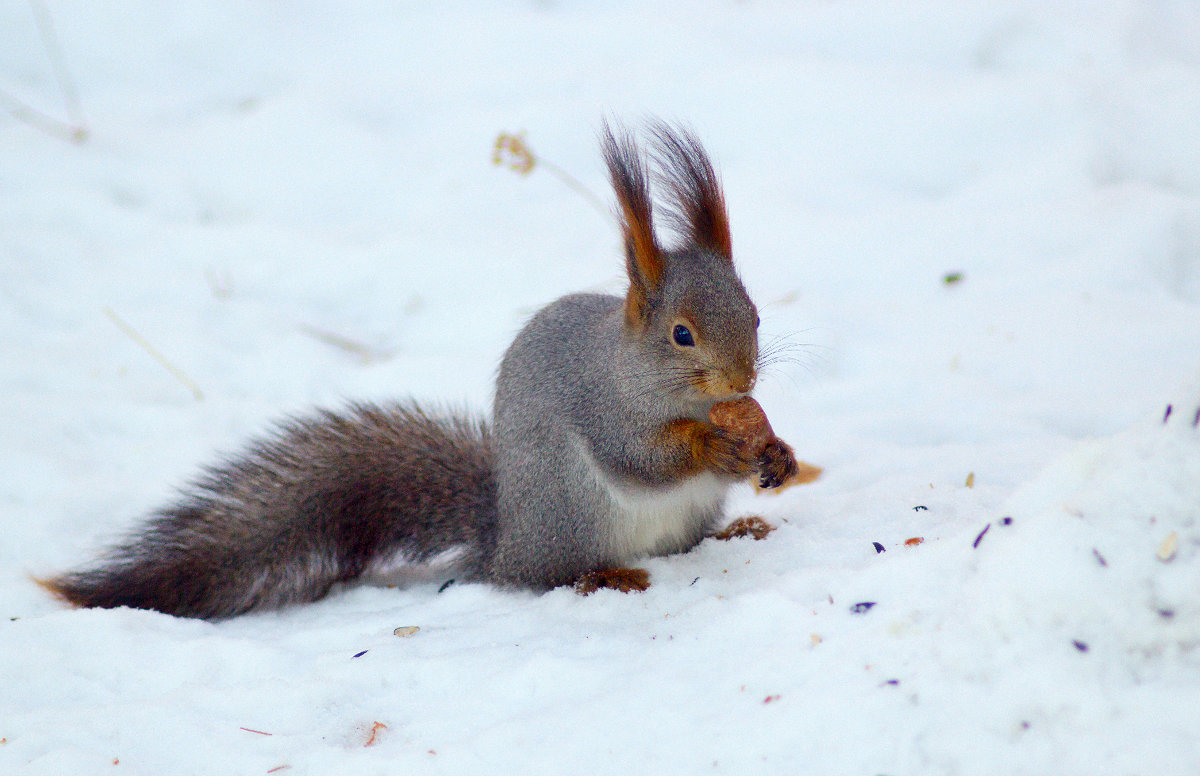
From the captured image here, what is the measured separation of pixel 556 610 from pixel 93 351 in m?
1.56

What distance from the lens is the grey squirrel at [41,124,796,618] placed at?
61.1 inches

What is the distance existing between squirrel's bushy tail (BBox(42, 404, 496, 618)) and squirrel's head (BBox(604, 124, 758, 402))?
46cm

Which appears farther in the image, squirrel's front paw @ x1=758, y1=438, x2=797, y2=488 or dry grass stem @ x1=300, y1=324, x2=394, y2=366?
dry grass stem @ x1=300, y1=324, x2=394, y2=366

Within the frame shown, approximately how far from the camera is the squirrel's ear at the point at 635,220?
4.93 feet

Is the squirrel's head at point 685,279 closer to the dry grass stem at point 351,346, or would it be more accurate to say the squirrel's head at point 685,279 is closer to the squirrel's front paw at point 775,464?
the squirrel's front paw at point 775,464

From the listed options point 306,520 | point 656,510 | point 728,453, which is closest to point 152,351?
point 306,520

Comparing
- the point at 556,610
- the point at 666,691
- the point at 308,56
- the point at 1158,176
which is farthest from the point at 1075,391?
the point at 308,56

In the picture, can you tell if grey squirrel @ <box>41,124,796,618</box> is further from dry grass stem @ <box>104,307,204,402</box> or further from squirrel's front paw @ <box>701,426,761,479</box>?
dry grass stem @ <box>104,307,204,402</box>

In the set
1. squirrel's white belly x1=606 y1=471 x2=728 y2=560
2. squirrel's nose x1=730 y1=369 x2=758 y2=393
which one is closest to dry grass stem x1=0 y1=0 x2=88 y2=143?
squirrel's white belly x1=606 y1=471 x2=728 y2=560

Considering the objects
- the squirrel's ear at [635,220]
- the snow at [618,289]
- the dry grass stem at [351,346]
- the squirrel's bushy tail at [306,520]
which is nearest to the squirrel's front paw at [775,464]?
the snow at [618,289]

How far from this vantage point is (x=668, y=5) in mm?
3832

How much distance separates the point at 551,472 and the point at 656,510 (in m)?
0.19

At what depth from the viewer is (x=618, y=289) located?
2727 millimetres

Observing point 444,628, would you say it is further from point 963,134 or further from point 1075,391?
point 963,134
